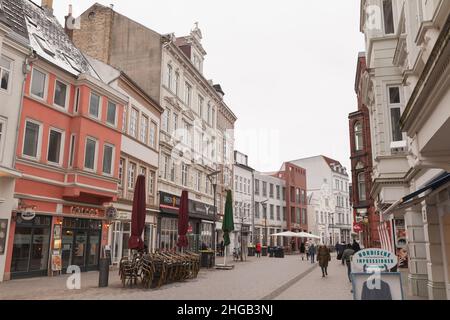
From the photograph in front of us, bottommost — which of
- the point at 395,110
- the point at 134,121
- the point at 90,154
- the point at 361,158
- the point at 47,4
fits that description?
the point at 90,154

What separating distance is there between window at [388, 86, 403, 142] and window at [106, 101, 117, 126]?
13.6 m

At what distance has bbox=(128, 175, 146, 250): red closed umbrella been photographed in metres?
14.7

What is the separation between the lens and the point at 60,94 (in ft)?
62.0

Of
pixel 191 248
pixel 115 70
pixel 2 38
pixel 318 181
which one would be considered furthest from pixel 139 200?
pixel 318 181

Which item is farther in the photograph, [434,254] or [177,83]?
[177,83]

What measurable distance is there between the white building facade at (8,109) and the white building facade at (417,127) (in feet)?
43.1

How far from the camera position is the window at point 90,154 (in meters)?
19.6

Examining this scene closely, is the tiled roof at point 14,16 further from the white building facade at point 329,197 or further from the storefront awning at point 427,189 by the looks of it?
the white building facade at point 329,197

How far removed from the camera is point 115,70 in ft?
78.2

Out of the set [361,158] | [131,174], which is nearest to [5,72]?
[131,174]

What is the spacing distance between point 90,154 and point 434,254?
1515 cm

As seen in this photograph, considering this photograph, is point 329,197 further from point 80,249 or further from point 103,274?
point 103,274

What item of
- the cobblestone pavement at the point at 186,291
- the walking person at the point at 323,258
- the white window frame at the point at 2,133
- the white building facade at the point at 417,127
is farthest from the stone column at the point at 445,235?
the white window frame at the point at 2,133
